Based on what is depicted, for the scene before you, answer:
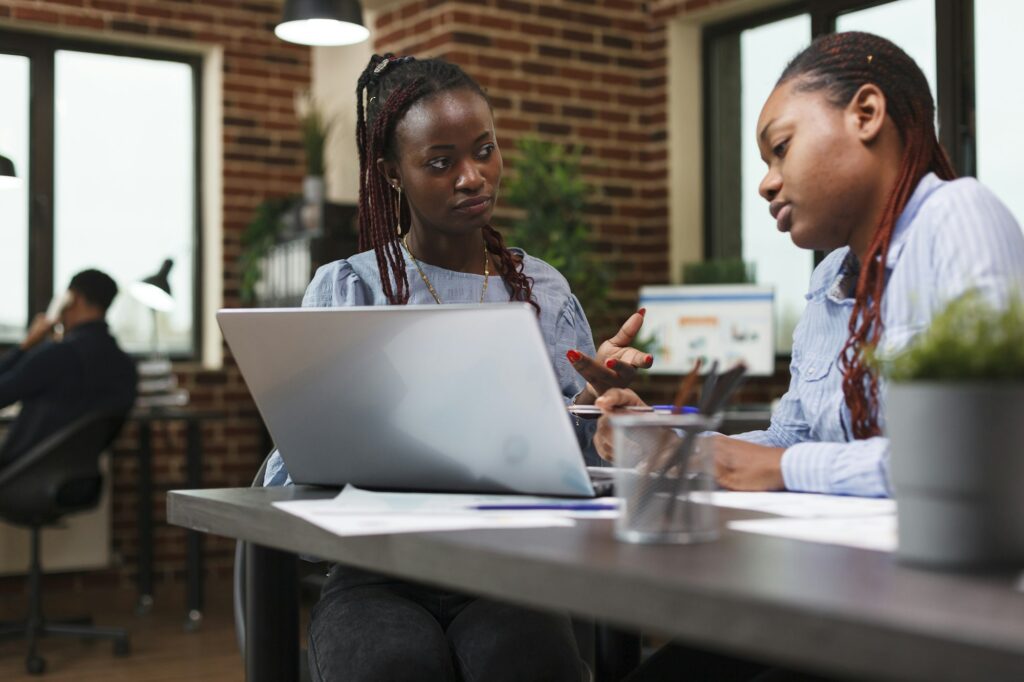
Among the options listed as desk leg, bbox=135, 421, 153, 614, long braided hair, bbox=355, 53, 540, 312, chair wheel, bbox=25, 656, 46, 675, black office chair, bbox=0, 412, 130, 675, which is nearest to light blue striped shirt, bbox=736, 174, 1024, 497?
long braided hair, bbox=355, 53, 540, 312

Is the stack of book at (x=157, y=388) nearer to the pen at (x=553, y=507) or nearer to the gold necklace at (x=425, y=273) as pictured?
the gold necklace at (x=425, y=273)

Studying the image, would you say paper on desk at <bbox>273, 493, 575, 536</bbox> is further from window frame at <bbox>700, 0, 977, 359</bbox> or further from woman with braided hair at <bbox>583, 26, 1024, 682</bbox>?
window frame at <bbox>700, 0, 977, 359</bbox>

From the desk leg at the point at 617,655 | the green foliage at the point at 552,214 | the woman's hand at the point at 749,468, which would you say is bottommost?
the desk leg at the point at 617,655

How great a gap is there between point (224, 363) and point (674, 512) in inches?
192

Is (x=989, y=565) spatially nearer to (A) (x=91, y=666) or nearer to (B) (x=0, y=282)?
(A) (x=91, y=666)

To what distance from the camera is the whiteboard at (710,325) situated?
443 cm

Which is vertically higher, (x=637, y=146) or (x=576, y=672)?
(x=637, y=146)

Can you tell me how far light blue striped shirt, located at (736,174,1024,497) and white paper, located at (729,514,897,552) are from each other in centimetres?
14

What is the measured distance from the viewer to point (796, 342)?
1.66 meters

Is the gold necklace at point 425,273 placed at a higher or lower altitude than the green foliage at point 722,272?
lower

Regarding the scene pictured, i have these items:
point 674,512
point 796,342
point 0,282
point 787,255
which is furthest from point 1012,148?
point 0,282

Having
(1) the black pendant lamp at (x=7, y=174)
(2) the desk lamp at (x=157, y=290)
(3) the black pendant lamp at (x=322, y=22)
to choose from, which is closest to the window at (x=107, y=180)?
(2) the desk lamp at (x=157, y=290)

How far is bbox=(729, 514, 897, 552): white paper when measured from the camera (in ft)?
3.01

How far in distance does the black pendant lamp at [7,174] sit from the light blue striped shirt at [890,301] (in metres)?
3.82
